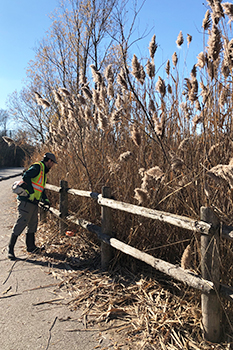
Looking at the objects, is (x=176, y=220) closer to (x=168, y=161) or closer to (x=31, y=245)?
(x=168, y=161)

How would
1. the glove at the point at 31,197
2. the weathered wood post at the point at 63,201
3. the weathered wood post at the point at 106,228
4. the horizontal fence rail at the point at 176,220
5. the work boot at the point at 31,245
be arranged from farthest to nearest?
the weathered wood post at the point at 63,201
the work boot at the point at 31,245
the glove at the point at 31,197
the weathered wood post at the point at 106,228
the horizontal fence rail at the point at 176,220

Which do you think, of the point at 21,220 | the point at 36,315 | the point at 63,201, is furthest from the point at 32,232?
the point at 36,315

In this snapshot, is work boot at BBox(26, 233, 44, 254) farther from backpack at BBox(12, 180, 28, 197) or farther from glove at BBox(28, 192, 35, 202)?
backpack at BBox(12, 180, 28, 197)

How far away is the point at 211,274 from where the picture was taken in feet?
8.21

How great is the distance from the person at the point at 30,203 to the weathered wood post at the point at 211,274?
3.35 meters

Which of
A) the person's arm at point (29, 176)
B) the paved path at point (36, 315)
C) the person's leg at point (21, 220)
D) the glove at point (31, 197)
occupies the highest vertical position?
the person's arm at point (29, 176)

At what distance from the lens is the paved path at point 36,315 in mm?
2679

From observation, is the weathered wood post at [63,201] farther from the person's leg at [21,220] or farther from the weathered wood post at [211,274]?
the weathered wood post at [211,274]

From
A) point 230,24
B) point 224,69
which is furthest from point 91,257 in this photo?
point 230,24

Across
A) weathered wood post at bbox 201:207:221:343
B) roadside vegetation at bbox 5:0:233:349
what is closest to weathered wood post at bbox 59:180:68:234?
roadside vegetation at bbox 5:0:233:349

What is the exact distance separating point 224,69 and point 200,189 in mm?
1274

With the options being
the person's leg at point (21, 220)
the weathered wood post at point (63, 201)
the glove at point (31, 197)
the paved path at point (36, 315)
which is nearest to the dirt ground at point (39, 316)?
the paved path at point (36, 315)

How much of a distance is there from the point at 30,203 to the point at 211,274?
3.55 metres

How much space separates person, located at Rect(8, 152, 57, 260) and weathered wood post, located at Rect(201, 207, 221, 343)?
3351mm
